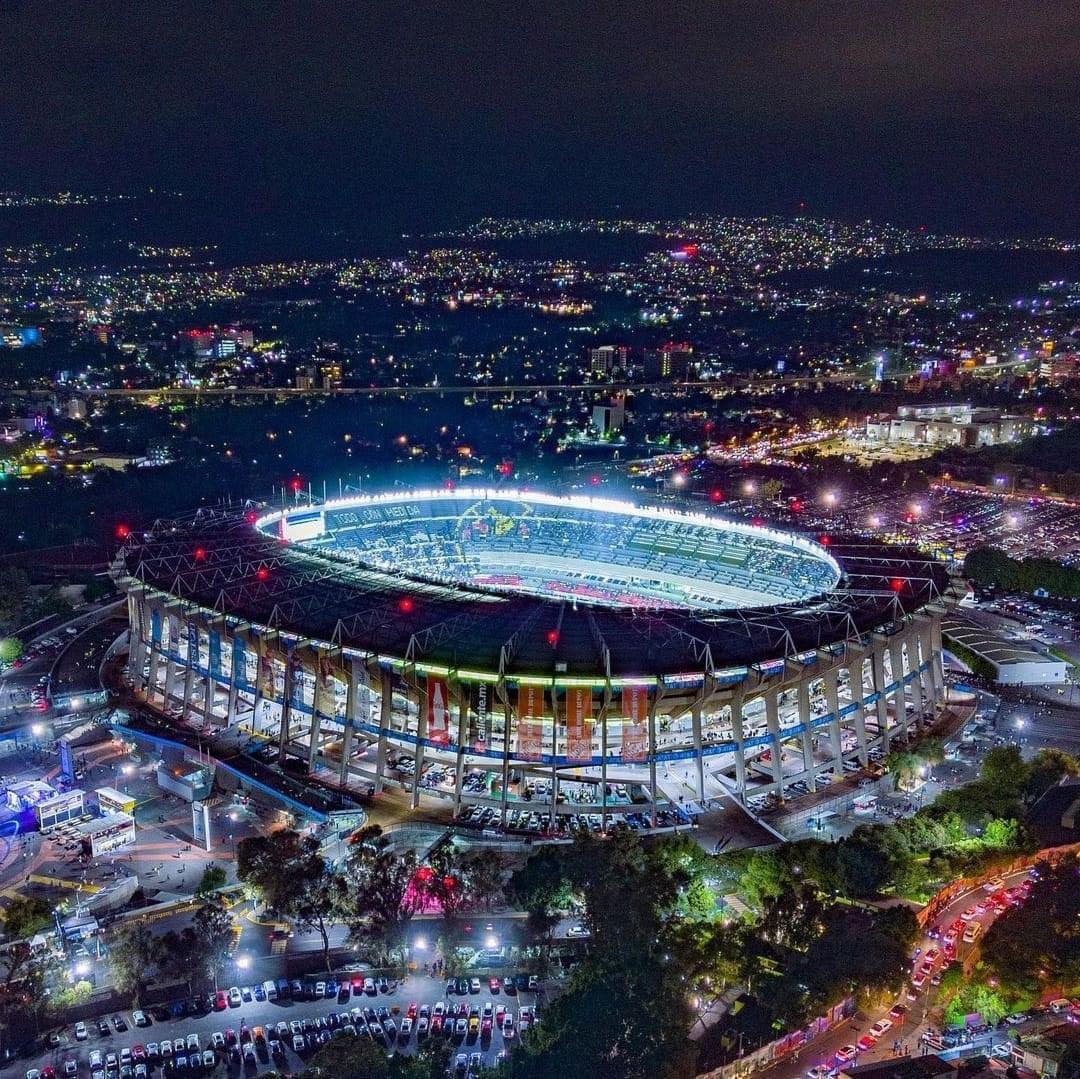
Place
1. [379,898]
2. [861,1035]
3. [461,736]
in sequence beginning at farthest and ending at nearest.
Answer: [461,736], [379,898], [861,1035]

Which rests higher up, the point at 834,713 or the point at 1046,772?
the point at 834,713

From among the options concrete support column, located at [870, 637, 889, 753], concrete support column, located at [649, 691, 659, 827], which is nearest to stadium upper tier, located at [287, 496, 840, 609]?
concrete support column, located at [870, 637, 889, 753]

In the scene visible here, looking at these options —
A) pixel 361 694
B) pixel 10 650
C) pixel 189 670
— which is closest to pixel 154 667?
pixel 189 670

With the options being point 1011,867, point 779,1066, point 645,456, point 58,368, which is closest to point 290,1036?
point 779,1066

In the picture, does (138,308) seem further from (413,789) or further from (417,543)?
(413,789)

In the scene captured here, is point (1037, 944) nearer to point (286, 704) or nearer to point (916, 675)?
point (916, 675)

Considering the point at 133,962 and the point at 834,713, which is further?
the point at 834,713

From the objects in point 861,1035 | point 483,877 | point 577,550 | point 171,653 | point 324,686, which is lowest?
point 861,1035
